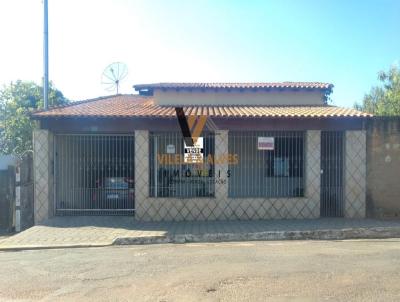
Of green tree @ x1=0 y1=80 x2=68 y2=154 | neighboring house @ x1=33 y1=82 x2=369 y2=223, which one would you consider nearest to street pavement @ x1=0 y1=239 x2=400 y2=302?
neighboring house @ x1=33 y1=82 x2=369 y2=223

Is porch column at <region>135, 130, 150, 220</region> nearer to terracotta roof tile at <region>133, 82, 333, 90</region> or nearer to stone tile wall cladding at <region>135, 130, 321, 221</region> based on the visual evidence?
stone tile wall cladding at <region>135, 130, 321, 221</region>

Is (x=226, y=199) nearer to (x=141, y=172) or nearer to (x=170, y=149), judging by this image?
(x=170, y=149)

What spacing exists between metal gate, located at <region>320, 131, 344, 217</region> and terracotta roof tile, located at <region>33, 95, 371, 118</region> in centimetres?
A: 81

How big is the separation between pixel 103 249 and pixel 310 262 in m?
4.06

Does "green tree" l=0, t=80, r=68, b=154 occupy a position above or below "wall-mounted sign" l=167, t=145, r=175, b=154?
above

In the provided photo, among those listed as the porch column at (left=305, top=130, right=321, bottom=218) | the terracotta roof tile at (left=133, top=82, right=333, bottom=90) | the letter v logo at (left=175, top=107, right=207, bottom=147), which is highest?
the terracotta roof tile at (left=133, top=82, right=333, bottom=90)

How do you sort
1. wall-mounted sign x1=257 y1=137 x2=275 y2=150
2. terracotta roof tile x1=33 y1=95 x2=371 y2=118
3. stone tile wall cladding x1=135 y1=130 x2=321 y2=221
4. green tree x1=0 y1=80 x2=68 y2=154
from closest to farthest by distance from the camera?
1. terracotta roof tile x1=33 y1=95 x2=371 y2=118
2. stone tile wall cladding x1=135 y1=130 x2=321 y2=221
3. wall-mounted sign x1=257 y1=137 x2=275 y2=150
4. green tree x1=0 y1=80 x2=68 y2=154

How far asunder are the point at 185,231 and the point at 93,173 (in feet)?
12.3

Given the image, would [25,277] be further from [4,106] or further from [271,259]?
[4,106]

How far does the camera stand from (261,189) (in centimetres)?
1137

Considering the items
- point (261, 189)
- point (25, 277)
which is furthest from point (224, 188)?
point (25, 277)

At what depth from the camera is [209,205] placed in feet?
36.1

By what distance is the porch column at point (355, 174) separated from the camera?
1106cm

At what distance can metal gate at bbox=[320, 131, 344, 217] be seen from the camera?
36.9 feet
